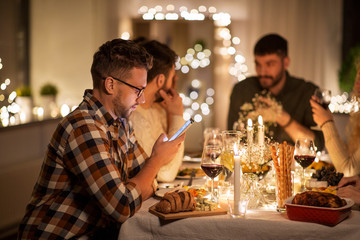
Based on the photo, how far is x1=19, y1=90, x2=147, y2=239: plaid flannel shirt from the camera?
5.91 feet

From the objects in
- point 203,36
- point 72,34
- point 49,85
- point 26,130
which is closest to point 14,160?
point 26,130

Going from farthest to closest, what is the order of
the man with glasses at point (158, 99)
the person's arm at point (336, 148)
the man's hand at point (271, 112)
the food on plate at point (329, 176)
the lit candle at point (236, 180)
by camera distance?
the man's hand at point (271, 112) → the man with glasses at point (158, 99) → the person's arm at point (336, 148) → the food on plate at point (329, 176) → the lit candle at point (236, 180)

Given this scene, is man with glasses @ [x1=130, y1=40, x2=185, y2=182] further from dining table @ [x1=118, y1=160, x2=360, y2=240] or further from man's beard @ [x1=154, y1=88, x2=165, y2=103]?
dining table @ [x1=118, y1=160, x2=360, y2=240]

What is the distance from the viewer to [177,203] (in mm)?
1832

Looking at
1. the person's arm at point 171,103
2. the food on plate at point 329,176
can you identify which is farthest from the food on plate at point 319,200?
the person's arm at point 171,103

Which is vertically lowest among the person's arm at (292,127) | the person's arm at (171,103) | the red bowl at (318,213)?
the red bowl at (318,213)

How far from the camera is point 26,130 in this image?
14.3 ft

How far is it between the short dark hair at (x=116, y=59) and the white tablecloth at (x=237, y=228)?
1.90ft

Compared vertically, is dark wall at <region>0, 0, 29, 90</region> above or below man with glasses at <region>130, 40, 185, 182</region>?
above

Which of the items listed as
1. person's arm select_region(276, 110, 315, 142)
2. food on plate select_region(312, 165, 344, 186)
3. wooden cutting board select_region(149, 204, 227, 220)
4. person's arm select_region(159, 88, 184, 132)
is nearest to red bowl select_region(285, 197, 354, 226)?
wooden cutting board select_region(149, 204, 227, 220)

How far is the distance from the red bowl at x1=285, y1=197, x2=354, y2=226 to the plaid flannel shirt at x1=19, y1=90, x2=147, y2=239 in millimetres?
583

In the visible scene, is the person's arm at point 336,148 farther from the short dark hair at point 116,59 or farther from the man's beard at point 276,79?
the short dark hair at point 116,59

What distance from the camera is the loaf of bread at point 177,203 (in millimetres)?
1821

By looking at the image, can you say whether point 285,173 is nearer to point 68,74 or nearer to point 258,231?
point 258,231
